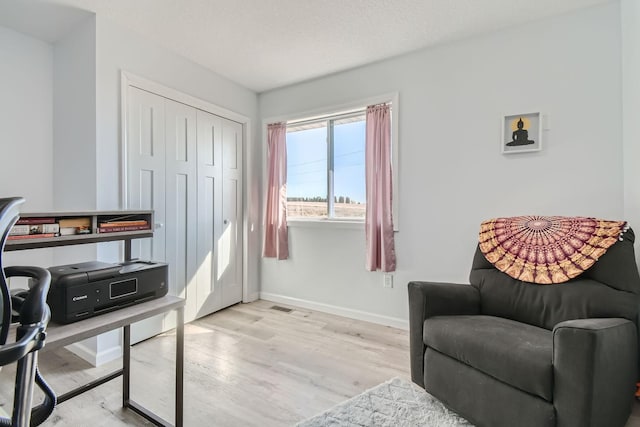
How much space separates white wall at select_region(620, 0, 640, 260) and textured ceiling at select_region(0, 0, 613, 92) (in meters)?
0.28

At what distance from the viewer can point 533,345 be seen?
1341 mm

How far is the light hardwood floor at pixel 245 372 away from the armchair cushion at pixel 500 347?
21.8 inches

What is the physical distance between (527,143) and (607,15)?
90cm

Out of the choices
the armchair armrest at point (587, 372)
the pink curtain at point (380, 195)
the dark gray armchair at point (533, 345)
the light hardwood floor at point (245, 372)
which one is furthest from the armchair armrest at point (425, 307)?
the pink curtain at point (380, 195)

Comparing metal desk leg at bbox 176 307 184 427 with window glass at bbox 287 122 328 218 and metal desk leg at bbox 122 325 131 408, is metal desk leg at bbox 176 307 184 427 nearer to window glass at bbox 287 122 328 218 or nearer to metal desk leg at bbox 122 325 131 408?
metal desk leg at bbox 122 325 131 408

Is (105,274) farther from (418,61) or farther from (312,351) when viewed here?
(418,61)

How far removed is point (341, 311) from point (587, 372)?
2114 millimetres

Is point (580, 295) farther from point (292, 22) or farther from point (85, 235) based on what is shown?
point (85, 235)

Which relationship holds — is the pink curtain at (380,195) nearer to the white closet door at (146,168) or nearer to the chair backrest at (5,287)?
the white closet door at (146,168)

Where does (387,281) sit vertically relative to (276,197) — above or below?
below

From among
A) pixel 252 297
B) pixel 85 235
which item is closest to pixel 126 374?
pixel 85 235

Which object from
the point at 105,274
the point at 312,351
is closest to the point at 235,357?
the point at 312,351

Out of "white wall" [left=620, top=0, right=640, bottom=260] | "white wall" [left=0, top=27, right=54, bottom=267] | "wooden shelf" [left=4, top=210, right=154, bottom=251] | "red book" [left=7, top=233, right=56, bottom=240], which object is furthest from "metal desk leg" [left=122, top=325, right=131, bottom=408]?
"white wall" [left=620, top=0, right=640, bottom=260]

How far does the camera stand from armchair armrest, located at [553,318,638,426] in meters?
1.14
